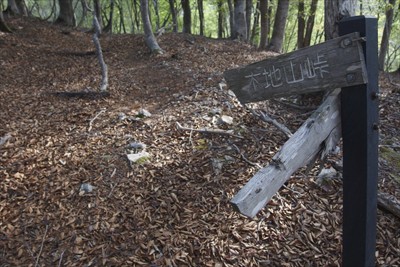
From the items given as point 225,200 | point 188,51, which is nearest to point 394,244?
point 225,200

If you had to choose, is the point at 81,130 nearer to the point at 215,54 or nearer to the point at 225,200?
the point at 225,200

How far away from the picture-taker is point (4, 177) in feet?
11.9

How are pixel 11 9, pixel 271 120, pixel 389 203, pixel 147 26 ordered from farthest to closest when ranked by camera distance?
pixel 11 9
pixel 147 26
pixel 271 120
pixel 389 203

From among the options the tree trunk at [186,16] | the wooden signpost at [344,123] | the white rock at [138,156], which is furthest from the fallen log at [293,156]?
the tree trunk at [186,16]

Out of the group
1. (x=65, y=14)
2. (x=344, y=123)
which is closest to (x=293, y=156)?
(x=344, y=123)

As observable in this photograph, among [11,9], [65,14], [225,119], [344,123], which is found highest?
[11,9]

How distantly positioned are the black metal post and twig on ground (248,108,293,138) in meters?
2.05

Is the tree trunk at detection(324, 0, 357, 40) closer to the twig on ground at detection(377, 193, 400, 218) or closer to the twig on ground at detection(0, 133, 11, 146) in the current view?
the twig on ground at detection(377, 193, 400, 218)

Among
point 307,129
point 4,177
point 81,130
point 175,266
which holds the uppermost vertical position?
point 307,129

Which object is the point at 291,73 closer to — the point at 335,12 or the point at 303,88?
the point at 303,88

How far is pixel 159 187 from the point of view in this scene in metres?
3.41

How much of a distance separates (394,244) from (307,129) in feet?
6.19

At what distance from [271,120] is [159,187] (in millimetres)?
1779

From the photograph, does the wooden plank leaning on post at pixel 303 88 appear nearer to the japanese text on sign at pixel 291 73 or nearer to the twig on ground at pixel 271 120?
the japanese text on sign at pixel 291 73
